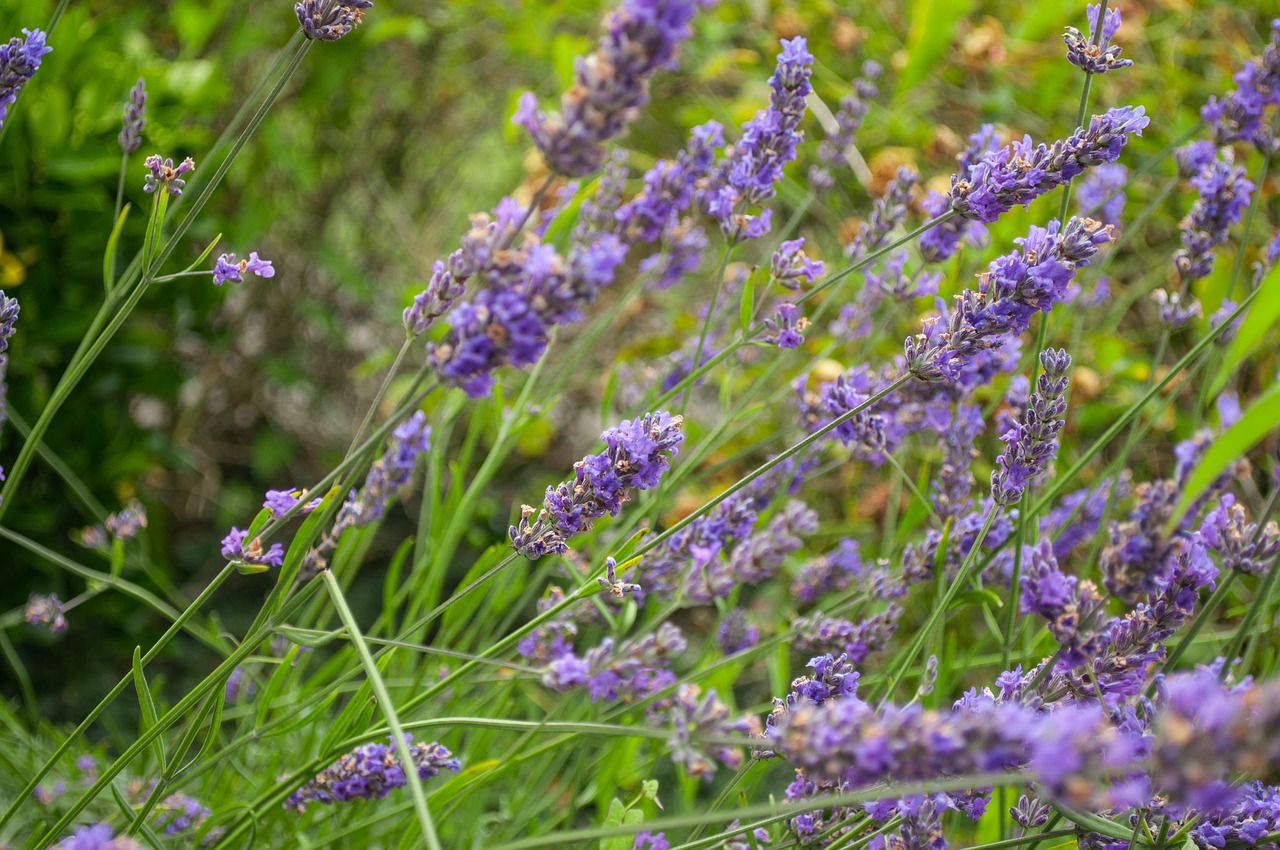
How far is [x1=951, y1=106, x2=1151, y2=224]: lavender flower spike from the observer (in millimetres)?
781

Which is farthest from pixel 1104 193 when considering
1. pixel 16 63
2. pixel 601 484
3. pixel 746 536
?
pixel 16 63

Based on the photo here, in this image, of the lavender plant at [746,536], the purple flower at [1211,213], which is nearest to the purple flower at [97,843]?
the lavender plant at [746,536]

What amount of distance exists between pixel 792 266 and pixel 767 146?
126 mm

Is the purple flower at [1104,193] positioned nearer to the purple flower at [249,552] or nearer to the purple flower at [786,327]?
the purple flower at [786,327]

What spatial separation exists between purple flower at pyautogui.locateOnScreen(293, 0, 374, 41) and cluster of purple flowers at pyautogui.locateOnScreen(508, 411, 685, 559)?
1.34 feet

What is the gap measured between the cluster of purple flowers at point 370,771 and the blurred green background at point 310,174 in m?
0.59

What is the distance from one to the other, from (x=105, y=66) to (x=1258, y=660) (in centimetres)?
229

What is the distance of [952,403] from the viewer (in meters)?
1.14

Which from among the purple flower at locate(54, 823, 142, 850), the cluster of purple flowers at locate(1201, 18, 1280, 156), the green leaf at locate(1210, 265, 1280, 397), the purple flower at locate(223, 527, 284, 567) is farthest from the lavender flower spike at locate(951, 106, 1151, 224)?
the purple flower at locate(54, 823, 142, 850)

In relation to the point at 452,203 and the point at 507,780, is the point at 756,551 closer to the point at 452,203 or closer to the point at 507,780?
the point at 507,780

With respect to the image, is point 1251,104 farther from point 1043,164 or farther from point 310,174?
point 310,174

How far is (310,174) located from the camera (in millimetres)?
2334

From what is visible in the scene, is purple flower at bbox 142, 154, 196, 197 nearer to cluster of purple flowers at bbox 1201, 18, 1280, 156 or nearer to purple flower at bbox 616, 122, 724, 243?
purple flower at bbox 616, 122, 724, 243

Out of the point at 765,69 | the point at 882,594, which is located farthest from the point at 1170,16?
the point at 882,594
